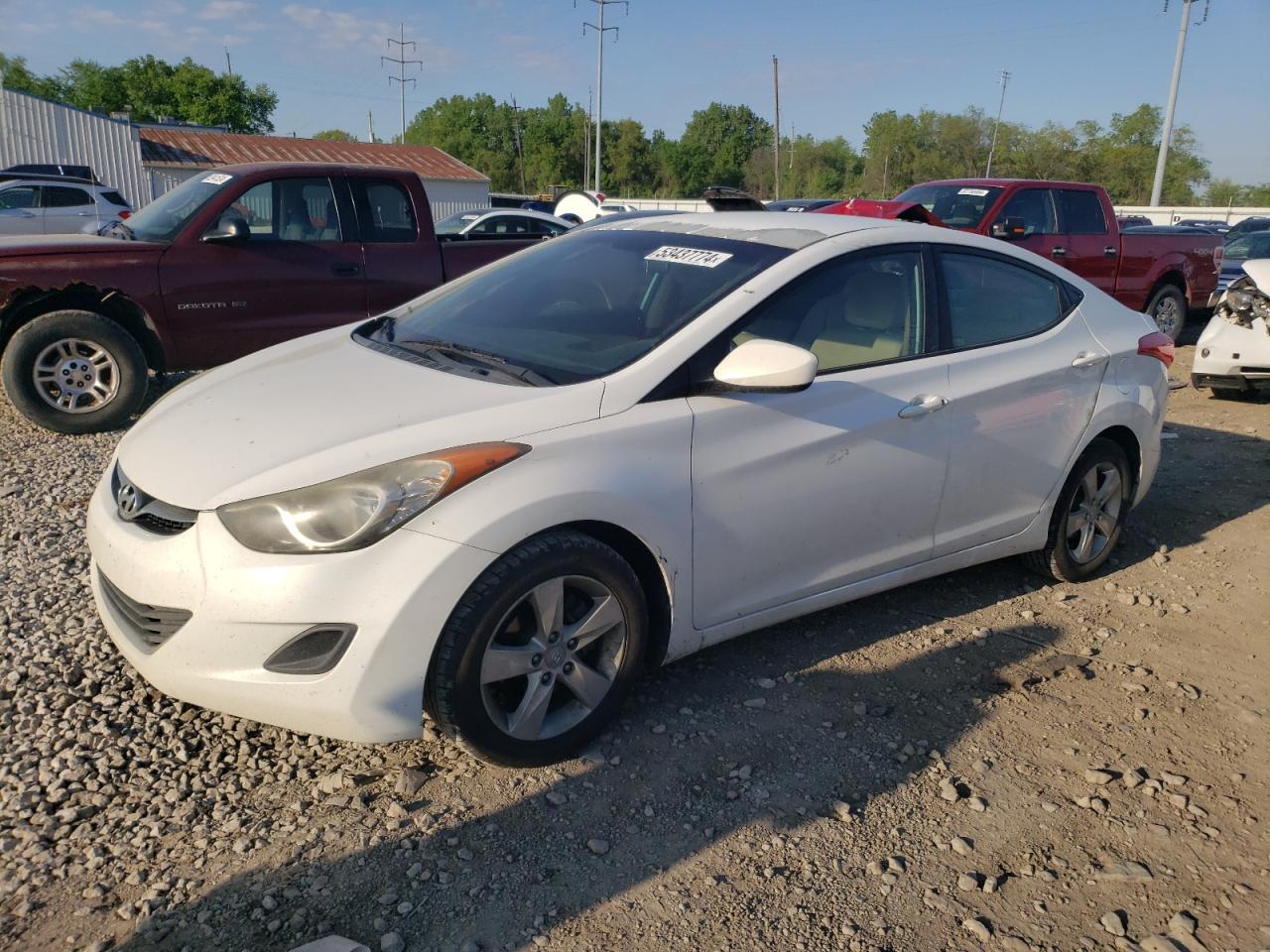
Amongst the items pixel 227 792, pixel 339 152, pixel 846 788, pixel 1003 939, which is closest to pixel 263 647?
pixel 227 792

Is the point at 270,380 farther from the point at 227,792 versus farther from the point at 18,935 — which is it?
the point at 18,935

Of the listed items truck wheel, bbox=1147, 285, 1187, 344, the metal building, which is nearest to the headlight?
truck wheel, bbox=1147, 285, 1187, 344

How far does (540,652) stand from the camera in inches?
113

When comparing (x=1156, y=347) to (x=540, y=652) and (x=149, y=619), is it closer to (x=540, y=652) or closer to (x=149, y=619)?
(x=540, y=652)

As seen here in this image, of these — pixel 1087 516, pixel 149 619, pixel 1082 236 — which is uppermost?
pixel 1082 236

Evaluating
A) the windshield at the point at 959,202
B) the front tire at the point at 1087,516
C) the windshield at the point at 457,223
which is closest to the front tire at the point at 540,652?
the front tire at the point at 1087,516

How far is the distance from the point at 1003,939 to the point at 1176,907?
0.52 meters

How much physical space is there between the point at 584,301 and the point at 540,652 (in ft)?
4.51

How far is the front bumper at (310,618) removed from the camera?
2578 millimetres

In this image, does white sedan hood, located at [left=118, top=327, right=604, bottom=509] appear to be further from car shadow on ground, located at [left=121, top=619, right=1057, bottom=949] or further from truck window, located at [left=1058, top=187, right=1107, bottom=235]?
truck window, located at [left=1058, top=187, right=1107, bottom=235]

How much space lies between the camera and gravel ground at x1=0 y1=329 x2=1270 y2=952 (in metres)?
2.43

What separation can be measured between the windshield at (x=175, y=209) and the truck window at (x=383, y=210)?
0.88 metres

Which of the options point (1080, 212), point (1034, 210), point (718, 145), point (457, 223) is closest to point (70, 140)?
point (457, 223)

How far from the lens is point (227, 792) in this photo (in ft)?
9.26
